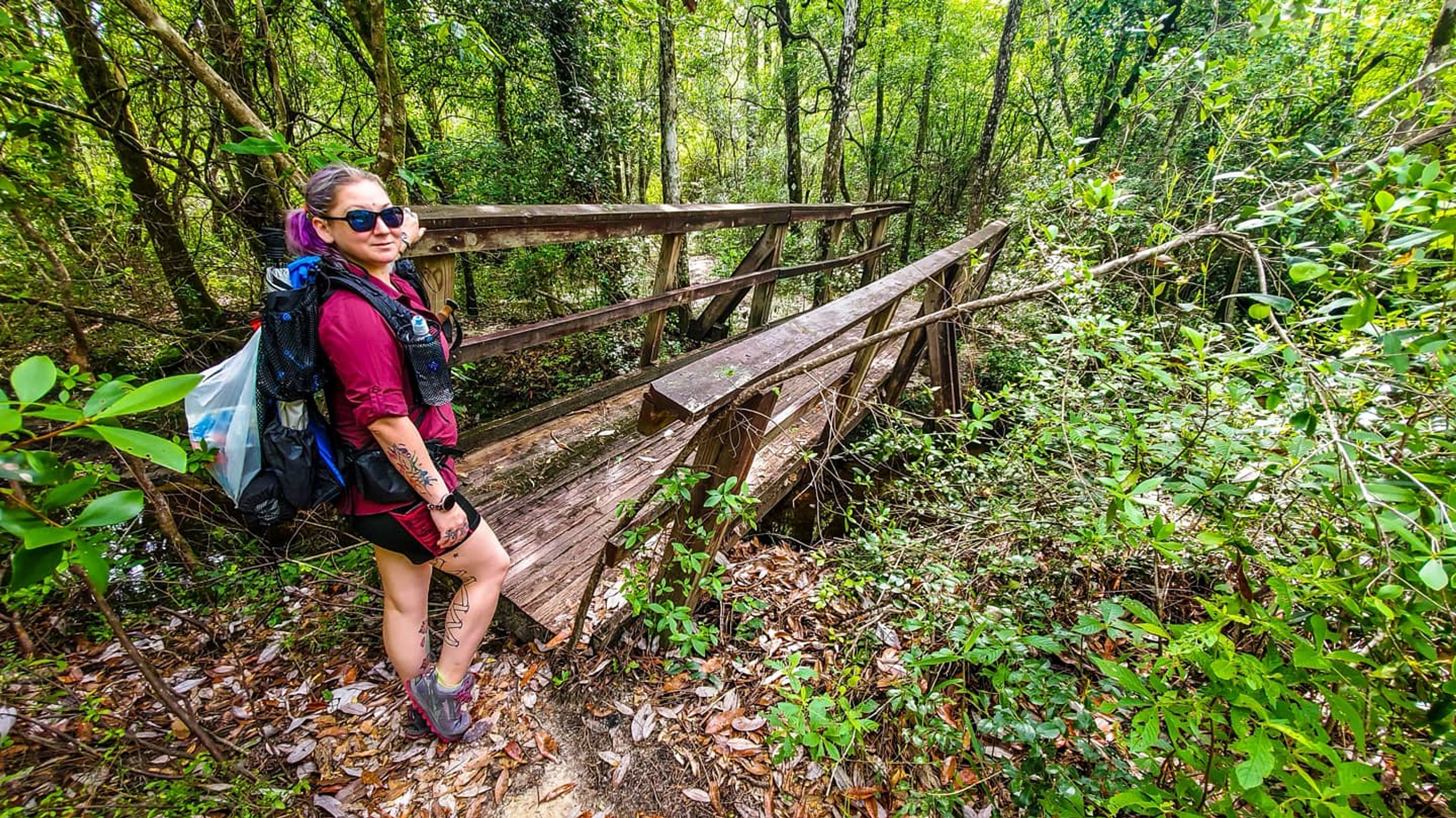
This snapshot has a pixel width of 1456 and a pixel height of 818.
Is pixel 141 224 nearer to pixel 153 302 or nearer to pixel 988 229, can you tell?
pixel 153 302

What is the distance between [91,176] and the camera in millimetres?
3352

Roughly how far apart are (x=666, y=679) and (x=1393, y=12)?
7708mm

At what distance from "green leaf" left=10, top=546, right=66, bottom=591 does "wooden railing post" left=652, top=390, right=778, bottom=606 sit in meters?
1.44

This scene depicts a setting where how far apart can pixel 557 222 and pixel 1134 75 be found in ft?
31.0

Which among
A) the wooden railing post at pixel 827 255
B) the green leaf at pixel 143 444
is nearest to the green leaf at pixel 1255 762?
the green leaf at pixel 143 444

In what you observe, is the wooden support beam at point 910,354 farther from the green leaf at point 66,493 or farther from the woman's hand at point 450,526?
the green leaf at point 66,493

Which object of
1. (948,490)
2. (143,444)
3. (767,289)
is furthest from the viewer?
(767,289)

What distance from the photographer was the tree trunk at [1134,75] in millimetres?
7297

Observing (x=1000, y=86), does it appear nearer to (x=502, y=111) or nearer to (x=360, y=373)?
(x=502, y=111)

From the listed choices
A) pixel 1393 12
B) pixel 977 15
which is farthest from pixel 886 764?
pixel 977 15

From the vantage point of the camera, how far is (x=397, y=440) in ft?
5.38

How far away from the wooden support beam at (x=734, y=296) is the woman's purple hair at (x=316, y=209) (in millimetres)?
3352

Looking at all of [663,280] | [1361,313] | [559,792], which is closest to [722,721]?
[559,792]

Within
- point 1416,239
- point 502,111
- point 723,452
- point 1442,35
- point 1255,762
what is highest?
point 502,111
